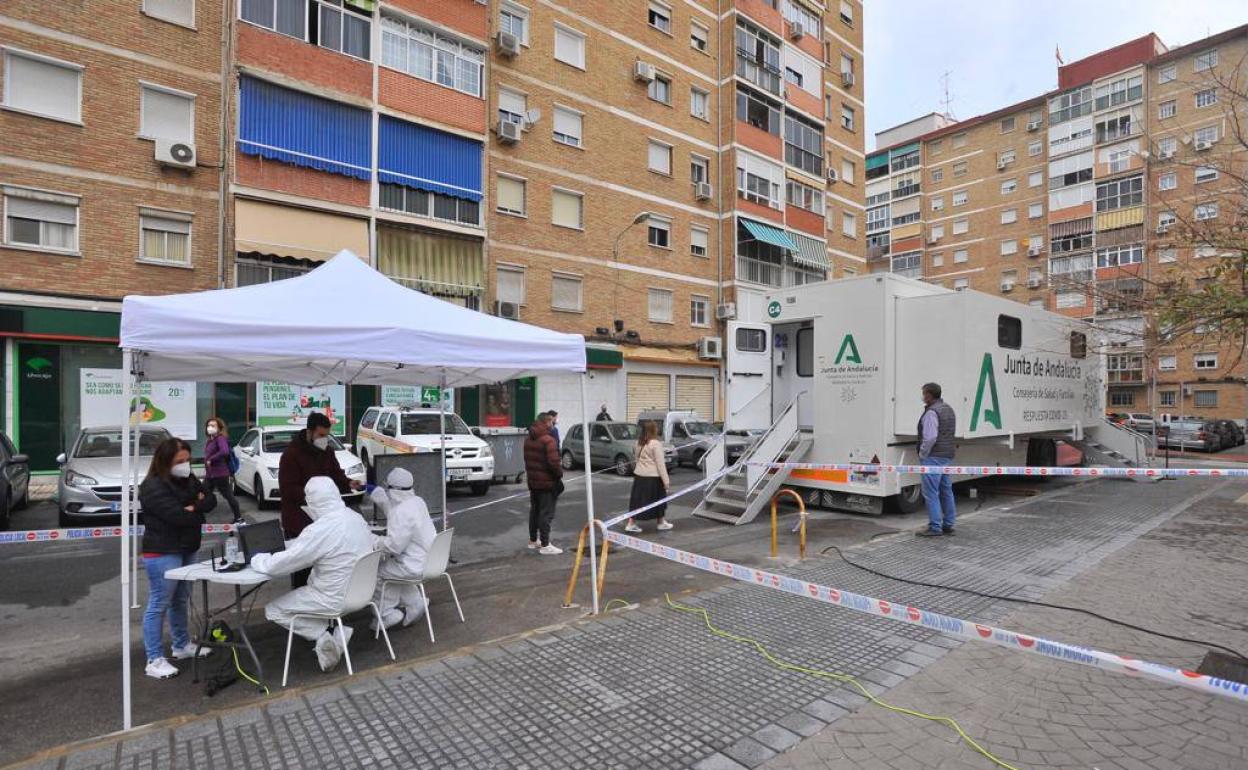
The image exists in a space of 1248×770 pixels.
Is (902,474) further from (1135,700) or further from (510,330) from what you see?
(510,330)

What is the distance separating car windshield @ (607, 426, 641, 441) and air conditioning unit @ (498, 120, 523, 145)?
387 inches

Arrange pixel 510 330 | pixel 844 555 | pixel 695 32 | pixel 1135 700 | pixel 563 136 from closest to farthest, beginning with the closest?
pixel 1135 700, pixel 510 330, pixel 844 555, pixel 563 136, pixel 695 32

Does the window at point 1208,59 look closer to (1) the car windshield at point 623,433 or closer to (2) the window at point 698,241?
(1) the car windshield at point 623,433

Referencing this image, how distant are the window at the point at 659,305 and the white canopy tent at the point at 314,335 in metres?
18.0

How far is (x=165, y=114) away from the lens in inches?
587

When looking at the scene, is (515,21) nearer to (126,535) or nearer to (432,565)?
(432,565)

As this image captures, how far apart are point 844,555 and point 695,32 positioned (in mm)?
25245

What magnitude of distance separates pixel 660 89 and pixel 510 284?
35.4 ft

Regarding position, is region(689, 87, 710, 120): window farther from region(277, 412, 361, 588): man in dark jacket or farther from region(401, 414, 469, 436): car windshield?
region(277, 412, 361, 588): man in dark jacket

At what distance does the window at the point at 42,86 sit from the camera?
43.7 ft

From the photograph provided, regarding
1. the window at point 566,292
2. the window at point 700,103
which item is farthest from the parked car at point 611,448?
the window at point 700,103

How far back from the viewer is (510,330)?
5652 millimetres

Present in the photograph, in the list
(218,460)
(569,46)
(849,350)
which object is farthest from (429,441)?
(569,46)

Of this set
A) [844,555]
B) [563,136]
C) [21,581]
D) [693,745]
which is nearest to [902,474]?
[844,555]
